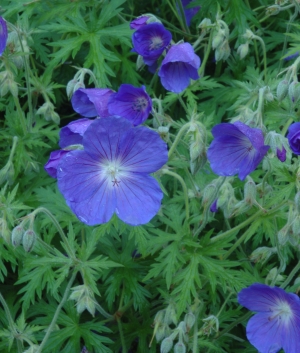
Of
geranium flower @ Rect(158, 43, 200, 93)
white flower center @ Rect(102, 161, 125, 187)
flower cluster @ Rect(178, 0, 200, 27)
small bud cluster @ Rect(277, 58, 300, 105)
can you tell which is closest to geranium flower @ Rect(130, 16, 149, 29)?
geranium flower @ Rect(158, 43, 200, 93)

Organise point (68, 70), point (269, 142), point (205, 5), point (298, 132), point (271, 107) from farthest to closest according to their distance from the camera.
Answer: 1. point (68, 70)
2. point (205, 5)
3. point (271, 107)
4. point (269, 142)
5. point (298, 132)

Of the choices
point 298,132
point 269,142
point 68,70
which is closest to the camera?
point 298,132

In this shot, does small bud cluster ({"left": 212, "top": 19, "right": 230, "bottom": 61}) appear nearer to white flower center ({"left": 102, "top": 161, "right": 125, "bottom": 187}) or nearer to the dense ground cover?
the dense ground cover

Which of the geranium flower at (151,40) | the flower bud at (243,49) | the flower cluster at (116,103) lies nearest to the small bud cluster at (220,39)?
the flower bud at (243,49)

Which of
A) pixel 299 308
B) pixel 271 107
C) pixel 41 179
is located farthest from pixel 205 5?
pixel 299 308

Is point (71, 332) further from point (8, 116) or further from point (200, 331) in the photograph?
point (8, 116)

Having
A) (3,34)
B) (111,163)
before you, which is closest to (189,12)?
(3,34)
